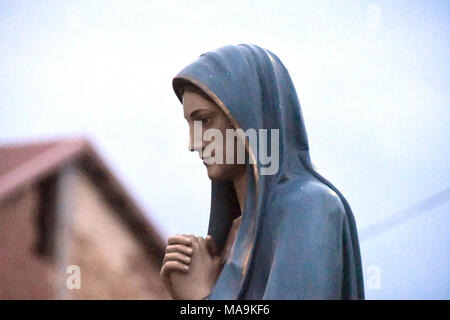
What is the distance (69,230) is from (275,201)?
15.4 ft

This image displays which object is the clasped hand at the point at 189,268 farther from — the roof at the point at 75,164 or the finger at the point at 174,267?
the roof at the point at 75,164

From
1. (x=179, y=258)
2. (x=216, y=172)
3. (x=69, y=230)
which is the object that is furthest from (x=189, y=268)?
(x=69, y=230)

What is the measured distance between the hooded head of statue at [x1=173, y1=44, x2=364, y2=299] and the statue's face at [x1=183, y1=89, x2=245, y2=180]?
0.02 meters

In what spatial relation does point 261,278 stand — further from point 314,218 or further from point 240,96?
point 240,96

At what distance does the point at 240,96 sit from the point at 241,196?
0.96ft

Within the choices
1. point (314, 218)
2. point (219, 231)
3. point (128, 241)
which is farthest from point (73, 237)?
point (314, 218)

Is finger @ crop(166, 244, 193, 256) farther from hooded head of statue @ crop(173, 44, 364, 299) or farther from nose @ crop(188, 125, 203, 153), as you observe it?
nose @ crop(188, 125, 203, 153)

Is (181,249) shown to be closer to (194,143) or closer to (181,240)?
(181,240)

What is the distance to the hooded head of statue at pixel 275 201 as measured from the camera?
Result: 2.07 meters

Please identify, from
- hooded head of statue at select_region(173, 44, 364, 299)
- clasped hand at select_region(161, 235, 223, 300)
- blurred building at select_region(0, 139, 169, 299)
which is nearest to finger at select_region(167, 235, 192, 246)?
clasped hand at select_region(161, 235, 223, 300)

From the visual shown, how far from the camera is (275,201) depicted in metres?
2.22

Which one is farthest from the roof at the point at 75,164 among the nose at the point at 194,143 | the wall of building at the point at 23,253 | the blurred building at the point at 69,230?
the nose at the point at 194,143

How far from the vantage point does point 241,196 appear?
7.84ft

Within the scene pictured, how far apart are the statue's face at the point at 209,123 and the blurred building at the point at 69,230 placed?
396cm
